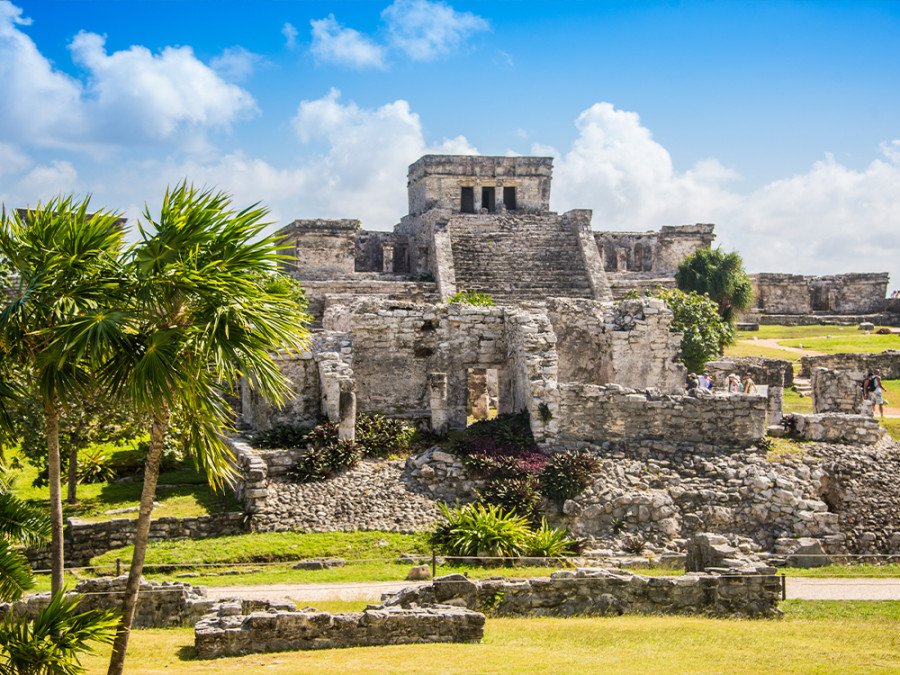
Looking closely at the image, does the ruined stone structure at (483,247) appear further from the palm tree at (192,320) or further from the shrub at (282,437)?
the palm tree at (192,320)

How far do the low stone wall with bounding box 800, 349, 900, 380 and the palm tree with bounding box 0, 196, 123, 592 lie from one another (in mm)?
22848

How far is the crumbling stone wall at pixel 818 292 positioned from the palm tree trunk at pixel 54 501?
36469 mm

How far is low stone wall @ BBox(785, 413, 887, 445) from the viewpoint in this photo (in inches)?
628

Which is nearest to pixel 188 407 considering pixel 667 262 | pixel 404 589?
pixel 404 589

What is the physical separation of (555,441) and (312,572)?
17.2 feet

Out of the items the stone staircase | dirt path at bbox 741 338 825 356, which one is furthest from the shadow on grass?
dirt path at bbox 741 338 825 356

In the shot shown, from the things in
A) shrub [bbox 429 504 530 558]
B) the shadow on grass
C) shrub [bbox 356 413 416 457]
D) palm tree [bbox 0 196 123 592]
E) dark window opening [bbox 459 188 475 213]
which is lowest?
the shadow on grass

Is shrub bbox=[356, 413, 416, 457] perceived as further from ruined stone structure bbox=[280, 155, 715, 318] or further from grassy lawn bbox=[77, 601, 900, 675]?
ruined stone structure bbox=[280, 155, 715, 318]

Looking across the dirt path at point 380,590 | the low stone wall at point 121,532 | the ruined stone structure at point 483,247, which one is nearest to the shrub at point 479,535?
the dirt path at point 380,590

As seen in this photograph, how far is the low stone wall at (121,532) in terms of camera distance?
1304cm

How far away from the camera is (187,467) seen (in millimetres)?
17594

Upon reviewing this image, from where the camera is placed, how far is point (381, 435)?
16250 millimetres

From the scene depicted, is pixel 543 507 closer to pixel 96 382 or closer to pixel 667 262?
pixel 96 382

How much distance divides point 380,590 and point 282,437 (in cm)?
548
